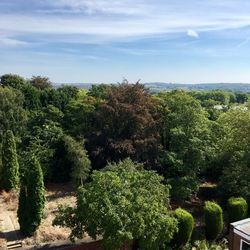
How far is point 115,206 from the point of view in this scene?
15875mm

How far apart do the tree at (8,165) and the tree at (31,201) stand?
6579 millimetres

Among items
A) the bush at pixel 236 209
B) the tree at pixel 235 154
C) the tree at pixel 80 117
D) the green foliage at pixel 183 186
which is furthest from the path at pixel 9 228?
the tree at pixel 235 154

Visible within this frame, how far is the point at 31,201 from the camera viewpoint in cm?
1905

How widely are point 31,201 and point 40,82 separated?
44565mm

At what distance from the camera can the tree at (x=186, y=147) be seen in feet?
77.6

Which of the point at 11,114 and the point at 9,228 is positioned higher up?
the point at 11,114

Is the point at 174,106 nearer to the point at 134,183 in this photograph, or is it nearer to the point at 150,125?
the point at 150,125

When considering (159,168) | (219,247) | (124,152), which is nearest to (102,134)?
(124,152)

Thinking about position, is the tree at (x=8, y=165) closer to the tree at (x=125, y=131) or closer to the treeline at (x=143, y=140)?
the treeline at (x=143, y=140)

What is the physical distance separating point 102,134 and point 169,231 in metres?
11.0

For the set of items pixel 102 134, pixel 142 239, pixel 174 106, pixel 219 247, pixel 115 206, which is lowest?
pixel 219 247

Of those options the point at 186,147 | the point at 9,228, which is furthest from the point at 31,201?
the point at 186,147

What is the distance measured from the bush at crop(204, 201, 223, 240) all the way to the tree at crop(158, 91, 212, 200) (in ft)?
8.62

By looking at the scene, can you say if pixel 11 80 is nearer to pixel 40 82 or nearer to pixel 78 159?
pixel 40 82
